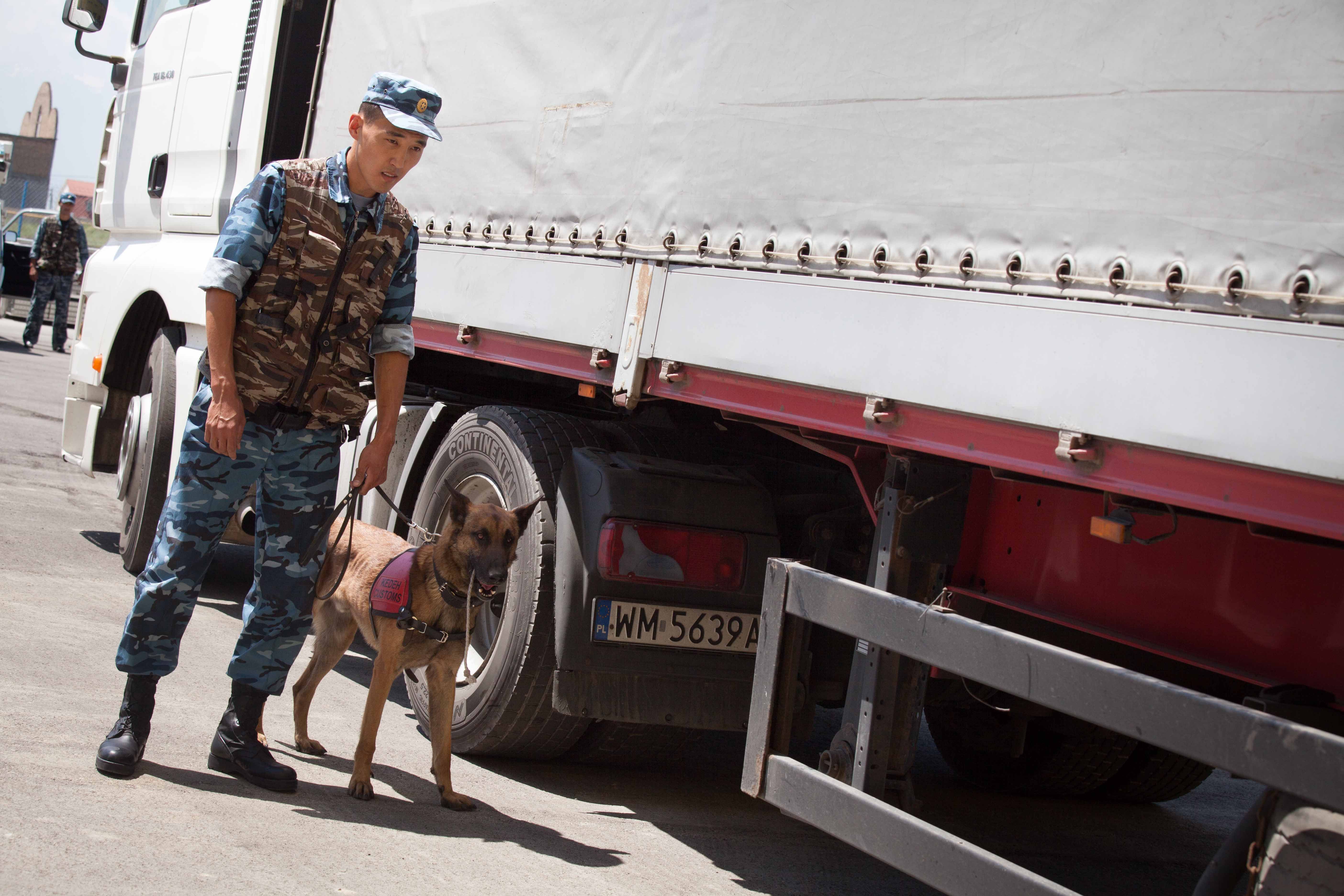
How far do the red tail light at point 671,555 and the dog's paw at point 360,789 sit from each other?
0.95 metres

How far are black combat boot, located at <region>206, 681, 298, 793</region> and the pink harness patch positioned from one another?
0.42m

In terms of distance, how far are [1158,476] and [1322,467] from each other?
310 millimetres

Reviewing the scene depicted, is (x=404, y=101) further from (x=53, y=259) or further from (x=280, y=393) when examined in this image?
(x=53, y=259)

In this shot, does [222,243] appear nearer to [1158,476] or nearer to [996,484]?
[996,484]

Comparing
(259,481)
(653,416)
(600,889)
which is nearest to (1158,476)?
(600,889)

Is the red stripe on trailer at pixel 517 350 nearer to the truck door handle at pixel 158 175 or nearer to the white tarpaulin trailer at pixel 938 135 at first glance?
the white tarpaulin trailer at pixel 938 135

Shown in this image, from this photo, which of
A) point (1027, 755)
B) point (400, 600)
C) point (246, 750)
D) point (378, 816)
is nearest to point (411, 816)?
point (378, 816)

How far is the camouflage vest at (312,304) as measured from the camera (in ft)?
11.6

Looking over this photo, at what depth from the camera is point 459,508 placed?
3846 mm

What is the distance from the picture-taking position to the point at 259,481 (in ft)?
12.2

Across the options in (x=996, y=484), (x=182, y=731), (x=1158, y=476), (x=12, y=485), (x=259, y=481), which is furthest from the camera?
(x=12, y=485)

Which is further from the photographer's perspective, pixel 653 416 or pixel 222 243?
pixel 653 416

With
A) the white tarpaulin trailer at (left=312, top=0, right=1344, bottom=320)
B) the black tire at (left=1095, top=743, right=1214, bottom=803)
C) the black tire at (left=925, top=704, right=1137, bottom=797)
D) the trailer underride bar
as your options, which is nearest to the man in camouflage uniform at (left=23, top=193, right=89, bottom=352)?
the white tarpaulin trailer at (left=312, top=0, right=1344, bottom=320)

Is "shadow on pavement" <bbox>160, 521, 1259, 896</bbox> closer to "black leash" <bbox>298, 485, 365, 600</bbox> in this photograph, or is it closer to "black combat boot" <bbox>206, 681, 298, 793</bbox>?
"black combat boot" <bbox>206, 681, 298, 793</bbox>
